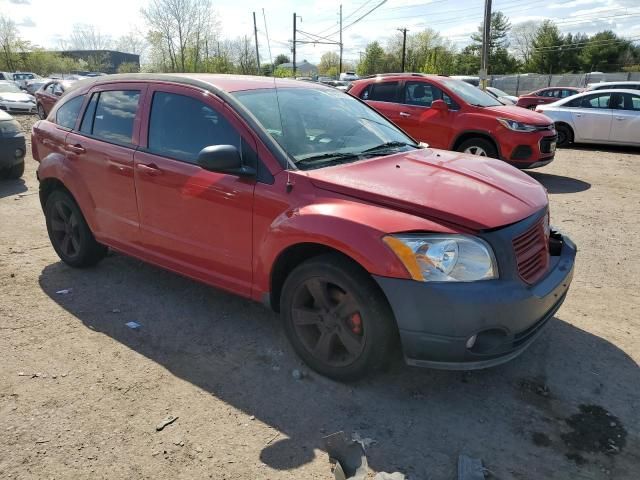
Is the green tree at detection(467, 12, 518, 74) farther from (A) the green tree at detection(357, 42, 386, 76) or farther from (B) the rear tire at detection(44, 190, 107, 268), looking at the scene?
(B) the rear tire at detection(44, 190, 107, 268)

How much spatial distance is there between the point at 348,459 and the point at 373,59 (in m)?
77.5

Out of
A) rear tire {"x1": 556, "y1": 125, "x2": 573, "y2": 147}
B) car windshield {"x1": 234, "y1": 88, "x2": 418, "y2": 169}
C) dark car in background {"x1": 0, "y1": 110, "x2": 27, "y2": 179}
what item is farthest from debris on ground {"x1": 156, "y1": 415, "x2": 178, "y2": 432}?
rear tire {"x1": 556, "y1": 125, "x2": 573, "y2": 147}

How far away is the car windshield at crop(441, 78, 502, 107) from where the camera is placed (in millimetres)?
9117

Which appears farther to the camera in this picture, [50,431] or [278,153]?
[278,153]

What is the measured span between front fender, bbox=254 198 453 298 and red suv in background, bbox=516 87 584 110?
1997 cm

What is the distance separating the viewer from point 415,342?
2.65 metres

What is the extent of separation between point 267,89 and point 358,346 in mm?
2007

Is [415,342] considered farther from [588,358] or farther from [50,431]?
[50,431]

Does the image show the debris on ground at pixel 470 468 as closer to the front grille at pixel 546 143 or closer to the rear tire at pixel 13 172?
the front grille at pixel 546 143

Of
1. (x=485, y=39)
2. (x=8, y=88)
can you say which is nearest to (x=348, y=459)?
(x=485, y=39)

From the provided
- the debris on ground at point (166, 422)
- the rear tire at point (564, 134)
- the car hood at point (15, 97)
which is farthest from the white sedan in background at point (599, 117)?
the car hood at point (15, 97)

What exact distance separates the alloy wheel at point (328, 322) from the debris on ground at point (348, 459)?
528 mm

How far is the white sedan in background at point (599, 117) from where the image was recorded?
468 inches

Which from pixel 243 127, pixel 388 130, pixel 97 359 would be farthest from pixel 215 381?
pixel 388 130
